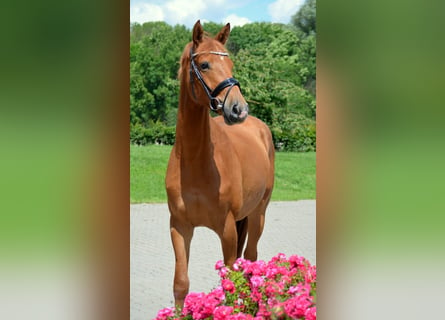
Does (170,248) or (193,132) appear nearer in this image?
(193,132)

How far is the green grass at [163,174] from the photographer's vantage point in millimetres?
9508

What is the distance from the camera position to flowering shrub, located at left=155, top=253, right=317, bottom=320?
2.27 metres

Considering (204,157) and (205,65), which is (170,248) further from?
(205,65)

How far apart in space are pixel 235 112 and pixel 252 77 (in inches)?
243

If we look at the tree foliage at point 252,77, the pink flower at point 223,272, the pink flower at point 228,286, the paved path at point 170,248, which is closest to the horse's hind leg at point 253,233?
the paved path at point 170,248

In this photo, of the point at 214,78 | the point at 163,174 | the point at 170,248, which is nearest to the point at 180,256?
the point at 214,78

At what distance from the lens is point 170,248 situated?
711 centimetres

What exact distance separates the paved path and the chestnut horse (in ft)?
3.80

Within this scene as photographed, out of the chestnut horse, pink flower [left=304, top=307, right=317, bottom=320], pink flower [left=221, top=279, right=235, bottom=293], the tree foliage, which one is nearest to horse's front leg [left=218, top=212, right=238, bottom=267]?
the chestnut horse

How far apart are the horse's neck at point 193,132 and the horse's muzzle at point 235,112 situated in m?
0.34
